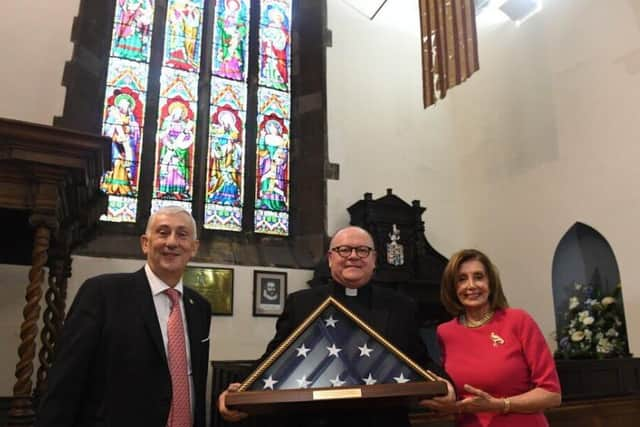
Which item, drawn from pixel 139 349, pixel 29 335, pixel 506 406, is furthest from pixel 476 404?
pixel 29 335

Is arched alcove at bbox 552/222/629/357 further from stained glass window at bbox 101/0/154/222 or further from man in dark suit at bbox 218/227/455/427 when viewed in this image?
stained glass window at bbox 101/0/154/222

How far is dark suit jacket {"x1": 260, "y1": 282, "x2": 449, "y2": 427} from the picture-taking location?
1.74m

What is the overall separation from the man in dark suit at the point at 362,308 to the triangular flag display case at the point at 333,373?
7.0 inches

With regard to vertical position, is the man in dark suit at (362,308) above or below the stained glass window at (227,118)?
below

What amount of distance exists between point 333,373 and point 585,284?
438 cm

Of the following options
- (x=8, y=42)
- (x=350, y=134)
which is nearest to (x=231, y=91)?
(x=350, y=134)

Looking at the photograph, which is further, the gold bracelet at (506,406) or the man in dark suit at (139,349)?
the gold bracelet at (506,406)

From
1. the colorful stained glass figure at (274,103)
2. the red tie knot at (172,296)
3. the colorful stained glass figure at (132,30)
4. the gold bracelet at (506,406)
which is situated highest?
the colorful stained glass figure at (132,30)

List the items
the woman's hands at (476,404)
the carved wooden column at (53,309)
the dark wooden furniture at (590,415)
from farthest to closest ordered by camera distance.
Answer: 1. the carved wooden column at (53,309)
2. the dark wooden furniture at (590,415)
3. the woman's hands at (476,404)

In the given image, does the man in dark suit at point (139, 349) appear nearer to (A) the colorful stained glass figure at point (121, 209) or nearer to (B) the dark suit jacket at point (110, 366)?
(B) the dark suit jacket at point (110, 366)

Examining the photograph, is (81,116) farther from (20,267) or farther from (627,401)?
(627,401)

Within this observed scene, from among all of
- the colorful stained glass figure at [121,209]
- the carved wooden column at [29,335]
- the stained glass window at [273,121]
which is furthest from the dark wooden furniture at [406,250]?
the carved wooden column at [29,335]

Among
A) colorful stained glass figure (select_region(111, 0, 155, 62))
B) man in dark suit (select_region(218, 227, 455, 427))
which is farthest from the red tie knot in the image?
A: colorful stained glass figure (select_region(111, 0, 155, 62))

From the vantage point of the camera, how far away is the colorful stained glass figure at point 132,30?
5484 mm
